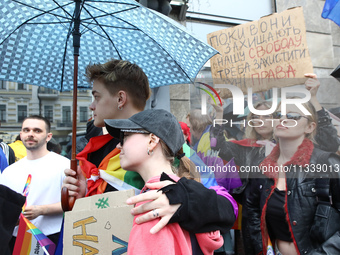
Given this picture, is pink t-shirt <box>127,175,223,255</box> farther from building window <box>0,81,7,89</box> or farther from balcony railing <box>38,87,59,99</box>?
building window <box>0,81,7,89</box>

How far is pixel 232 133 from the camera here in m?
3.09

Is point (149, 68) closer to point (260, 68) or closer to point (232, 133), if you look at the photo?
point (232, 133)

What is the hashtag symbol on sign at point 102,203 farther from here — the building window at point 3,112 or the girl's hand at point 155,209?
the building window at point 3,112

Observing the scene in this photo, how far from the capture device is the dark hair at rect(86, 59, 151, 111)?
1.93 meters

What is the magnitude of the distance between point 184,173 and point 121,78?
0.73 m

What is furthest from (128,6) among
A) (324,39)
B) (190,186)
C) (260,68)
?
(324,39)

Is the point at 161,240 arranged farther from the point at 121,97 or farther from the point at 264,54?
the point at 264,54

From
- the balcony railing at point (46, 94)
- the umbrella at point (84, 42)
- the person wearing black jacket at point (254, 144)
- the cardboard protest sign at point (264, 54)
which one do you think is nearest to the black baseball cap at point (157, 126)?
the umbrella at point (84, 42)

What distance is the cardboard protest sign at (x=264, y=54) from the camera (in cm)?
319

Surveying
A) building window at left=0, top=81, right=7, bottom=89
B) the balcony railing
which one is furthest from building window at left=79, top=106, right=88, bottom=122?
building window at left=0, top=81, right=7, bottom=89

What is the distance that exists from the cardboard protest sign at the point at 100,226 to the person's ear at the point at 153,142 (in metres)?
0.23

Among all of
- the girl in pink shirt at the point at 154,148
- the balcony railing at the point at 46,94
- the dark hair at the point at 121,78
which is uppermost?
the balcony railing at the point at 46,94

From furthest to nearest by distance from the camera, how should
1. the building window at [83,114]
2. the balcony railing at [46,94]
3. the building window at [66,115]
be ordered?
the building window at [83,114], the building window at [66,115], the balcony railing at [46,94]

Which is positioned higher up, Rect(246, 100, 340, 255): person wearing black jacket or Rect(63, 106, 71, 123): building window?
Rect(63, 106, 71, 123): building window
